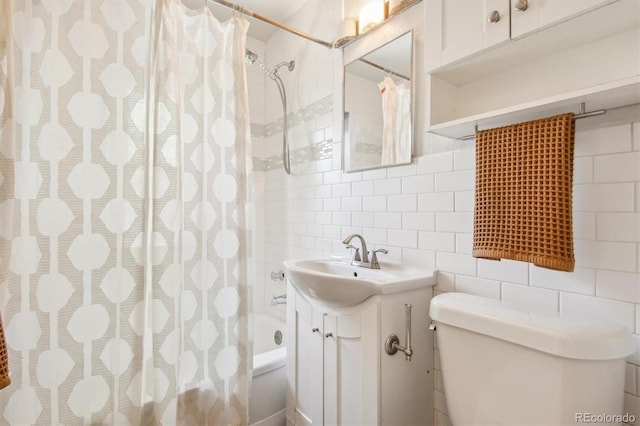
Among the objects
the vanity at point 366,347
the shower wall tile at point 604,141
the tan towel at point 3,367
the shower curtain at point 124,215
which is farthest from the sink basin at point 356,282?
the tan towel at point 3,367

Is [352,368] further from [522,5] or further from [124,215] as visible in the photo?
[522,5]

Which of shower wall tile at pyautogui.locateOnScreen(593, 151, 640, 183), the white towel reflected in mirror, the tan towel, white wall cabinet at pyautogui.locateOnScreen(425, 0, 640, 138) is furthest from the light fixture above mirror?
the tan towel

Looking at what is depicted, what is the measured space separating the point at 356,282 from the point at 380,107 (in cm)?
91

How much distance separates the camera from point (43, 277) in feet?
3.47

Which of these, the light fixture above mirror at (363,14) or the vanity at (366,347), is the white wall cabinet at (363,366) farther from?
the light fixture above mirror at (363,14)

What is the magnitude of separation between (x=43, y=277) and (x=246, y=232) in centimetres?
74

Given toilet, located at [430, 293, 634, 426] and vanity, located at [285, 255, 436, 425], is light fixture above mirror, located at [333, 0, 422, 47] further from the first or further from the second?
toilet, located at [430, 293, 634, 426]

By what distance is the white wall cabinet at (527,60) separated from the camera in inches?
31.4

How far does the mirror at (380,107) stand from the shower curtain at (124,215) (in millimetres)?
565

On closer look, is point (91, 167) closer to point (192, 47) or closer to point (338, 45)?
point (192, 47)

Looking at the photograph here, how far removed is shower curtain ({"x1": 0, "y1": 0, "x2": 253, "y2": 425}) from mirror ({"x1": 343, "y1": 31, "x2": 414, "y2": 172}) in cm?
57

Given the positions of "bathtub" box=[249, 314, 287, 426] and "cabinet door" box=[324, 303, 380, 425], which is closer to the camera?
"cabinet door" box=[324, 303, 380, 425]

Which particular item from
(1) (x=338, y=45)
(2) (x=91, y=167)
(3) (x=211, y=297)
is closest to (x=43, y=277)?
(2) (x=91, y=167)

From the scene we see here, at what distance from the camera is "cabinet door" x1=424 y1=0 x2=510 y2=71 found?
3.03ft
